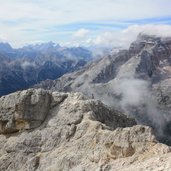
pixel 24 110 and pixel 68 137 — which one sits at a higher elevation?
pixel 24 110

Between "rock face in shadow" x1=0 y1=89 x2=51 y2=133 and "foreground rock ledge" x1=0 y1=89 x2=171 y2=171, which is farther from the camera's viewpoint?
"rock face in shadow" x1=0 y1=89 x2=51 y2=133

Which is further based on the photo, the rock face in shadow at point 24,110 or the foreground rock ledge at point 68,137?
the rock face in shadow at point 24,110

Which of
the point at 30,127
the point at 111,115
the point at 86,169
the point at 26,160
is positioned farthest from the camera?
the point at 111,115

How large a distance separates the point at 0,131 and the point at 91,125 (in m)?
11.0

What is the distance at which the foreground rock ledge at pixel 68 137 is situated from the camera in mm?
38531

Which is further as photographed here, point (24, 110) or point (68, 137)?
point (24, 110)

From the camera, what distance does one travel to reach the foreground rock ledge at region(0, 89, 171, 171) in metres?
38.5

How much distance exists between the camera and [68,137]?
4641cm

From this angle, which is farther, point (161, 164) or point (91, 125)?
point (91, 125)

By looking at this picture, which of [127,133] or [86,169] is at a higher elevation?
[127,133]

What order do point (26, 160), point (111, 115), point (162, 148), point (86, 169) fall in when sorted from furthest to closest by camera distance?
1. point (111, 115)
2. point (26, 160)
3. point (86, 169)
4. point (162, 148)

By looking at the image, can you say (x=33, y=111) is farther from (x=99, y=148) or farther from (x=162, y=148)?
(x=162, y=148)

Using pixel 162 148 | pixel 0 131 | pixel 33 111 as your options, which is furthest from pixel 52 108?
pixel 162 148

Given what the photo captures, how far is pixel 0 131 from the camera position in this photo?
50.8 meters
